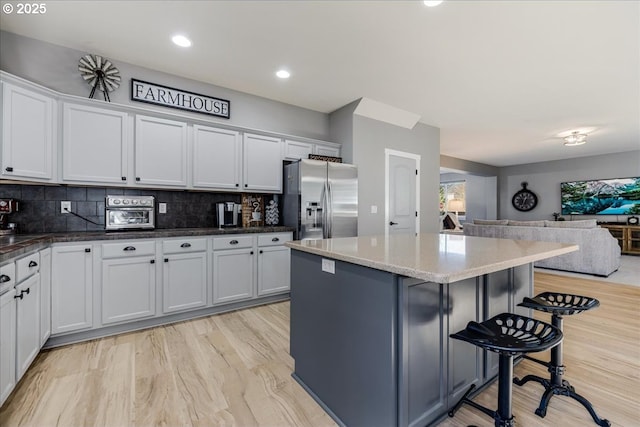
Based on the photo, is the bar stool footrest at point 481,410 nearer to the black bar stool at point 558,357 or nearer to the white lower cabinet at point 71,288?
the black bar stool at point 558,357

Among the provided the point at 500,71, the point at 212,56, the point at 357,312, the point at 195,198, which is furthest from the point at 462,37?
the point at 195,198

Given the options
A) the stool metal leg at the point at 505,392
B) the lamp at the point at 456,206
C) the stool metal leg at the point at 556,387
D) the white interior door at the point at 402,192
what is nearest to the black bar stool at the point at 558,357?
the stool metal leg at the point at 556,387

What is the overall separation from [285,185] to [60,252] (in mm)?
2319

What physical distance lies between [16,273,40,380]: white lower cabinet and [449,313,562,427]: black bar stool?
2487 mm

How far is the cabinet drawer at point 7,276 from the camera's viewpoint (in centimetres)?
150

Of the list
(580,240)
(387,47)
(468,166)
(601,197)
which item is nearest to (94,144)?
(387,47)

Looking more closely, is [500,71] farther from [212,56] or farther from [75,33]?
[75,33]

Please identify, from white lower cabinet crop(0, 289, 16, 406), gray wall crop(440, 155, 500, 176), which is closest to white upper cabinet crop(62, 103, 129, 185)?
white lower cabinet crop(0, 289, 16, 406)

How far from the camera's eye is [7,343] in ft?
5.16

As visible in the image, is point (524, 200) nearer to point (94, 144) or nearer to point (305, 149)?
point (305, 149)

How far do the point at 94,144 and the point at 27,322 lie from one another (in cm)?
157

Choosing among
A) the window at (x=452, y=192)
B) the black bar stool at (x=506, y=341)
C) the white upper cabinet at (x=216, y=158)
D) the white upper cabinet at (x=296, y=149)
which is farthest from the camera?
the window at (x=452, y=192)

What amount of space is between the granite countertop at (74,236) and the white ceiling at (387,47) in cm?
177

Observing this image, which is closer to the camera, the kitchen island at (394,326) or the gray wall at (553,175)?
the kitchen island at (394,326)
